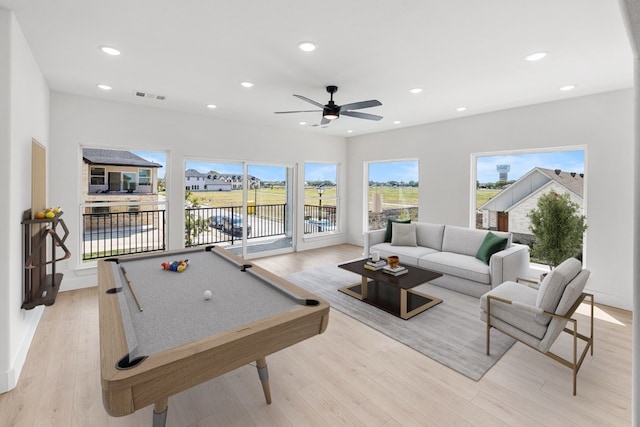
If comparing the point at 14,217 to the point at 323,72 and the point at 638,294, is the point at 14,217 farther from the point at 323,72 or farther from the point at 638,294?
the point at 638,294

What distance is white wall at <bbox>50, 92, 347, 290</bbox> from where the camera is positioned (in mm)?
4160

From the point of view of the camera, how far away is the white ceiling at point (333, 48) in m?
2.19

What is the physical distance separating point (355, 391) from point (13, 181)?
3.16 metres

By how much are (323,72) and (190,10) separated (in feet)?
4.94

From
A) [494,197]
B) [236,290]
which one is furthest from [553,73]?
[236,290]

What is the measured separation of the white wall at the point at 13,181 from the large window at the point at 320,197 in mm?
4874

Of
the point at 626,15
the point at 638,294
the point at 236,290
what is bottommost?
the point at 236,290

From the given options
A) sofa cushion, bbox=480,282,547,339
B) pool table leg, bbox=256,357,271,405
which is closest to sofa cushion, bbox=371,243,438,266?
sofa cushion, bbox=480,282,547,339

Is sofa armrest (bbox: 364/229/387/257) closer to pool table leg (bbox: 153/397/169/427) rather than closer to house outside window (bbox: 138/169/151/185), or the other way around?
house outside window (bbox: 138/169/151/185)

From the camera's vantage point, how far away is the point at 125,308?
1.72 metres

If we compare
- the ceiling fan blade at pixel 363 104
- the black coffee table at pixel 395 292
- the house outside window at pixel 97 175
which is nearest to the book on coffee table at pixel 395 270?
the black coffee table at pixel 395 292

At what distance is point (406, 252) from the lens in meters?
4.89

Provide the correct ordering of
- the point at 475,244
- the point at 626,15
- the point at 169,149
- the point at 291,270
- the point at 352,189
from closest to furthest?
the point at 626,15 < the point at 475,244 < the point at 169,149 < the point at 291,270 < the point at 352,189

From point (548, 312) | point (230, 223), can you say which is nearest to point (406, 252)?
point (548, 312)
